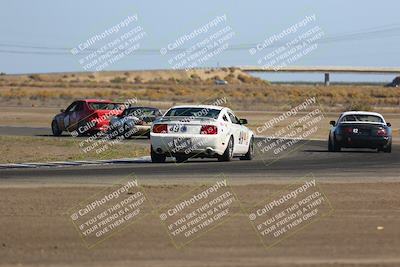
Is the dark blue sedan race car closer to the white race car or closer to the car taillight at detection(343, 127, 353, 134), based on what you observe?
the car taillight at detection(343, 127, 353, 134)

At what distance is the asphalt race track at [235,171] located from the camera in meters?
19.6

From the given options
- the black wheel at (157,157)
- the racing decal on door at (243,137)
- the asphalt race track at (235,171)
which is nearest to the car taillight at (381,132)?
the asphalt race track at (235,171)

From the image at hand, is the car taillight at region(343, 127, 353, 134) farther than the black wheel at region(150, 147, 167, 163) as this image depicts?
Yes

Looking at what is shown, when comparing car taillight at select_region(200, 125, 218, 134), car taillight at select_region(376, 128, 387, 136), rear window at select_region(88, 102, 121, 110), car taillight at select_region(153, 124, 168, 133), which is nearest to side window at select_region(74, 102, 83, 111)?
rear window at select_region(88, 102, 121, 110)

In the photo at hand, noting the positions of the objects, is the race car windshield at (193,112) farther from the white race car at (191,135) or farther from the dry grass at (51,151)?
the dry grass at (51,151)

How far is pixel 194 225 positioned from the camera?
12789mm

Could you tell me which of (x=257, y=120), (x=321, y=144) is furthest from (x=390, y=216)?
(x=257, y=120)

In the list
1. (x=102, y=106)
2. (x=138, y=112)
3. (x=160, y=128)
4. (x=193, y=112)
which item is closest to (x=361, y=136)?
(x=193, y=112)

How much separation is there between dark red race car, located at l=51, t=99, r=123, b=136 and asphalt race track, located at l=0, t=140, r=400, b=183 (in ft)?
Answer: 41.9

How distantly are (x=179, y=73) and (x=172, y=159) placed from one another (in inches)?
5761

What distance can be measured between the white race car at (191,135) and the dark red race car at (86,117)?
46.5 ft

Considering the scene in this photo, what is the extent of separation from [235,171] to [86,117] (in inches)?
716

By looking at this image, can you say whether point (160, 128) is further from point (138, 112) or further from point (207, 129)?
point (138, 112)

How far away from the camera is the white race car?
77.5ft
